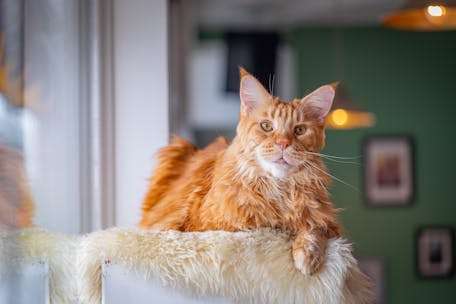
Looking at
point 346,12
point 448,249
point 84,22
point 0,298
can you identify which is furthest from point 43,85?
point 448,249

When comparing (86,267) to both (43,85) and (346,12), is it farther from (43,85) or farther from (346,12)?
(346,12)

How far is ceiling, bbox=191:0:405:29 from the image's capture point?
141 inches

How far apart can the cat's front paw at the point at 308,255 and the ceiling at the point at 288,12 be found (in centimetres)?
276

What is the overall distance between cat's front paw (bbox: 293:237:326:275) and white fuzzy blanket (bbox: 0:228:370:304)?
10mm

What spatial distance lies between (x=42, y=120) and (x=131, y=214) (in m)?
0.50

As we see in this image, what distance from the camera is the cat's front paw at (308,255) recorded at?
972 mm

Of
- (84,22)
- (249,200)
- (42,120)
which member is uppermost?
(84,22)

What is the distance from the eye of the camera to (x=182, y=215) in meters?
1.12

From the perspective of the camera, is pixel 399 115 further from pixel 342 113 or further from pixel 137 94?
pixel 137 94

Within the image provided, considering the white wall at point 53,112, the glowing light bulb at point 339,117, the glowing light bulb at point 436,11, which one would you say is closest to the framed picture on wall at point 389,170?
the glowing light bulb at point 339,117

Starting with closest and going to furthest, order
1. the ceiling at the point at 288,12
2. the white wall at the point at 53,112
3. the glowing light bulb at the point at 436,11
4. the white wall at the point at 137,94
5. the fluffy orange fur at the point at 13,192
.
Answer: the fluffy orange fur at the point at 13,192 → the white wall at the point at 53,112 → the white wall at the point at 137,94 → the glowing light bulb at the point at 436,11 → the ceiling at the point at 288,12

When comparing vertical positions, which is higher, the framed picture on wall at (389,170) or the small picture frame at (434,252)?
the framed picture on wall at (389,170)

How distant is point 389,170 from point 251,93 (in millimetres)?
3175

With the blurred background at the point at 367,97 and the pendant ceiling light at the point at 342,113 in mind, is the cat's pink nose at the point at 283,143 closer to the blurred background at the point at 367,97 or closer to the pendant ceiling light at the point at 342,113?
the blurred background at the point at 367,97
